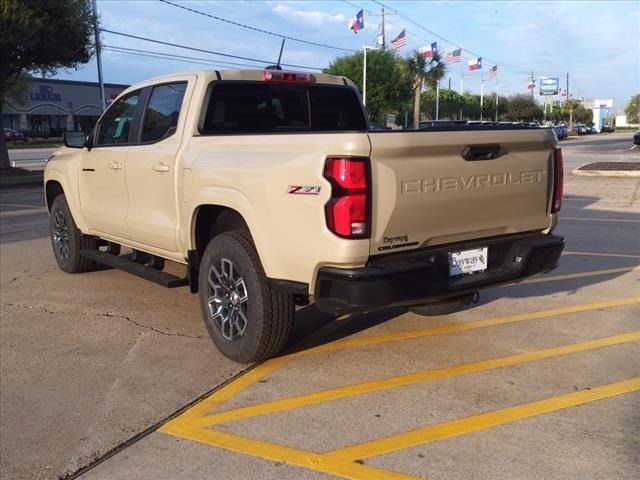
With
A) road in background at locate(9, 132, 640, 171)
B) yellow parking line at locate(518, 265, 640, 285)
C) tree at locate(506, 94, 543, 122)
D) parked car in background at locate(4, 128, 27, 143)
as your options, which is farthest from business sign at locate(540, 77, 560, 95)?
yellow parking line at locate(518, 265, 640, 285)

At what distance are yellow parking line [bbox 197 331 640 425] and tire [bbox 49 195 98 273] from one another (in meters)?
4.00

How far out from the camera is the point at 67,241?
287 inches

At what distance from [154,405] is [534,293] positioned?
394 cm

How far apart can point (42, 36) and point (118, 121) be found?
1553cm

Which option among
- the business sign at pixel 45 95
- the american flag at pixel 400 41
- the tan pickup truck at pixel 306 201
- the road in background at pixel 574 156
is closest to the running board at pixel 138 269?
the tan pickup truck at pixel 306 201

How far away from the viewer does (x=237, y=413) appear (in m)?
3.78

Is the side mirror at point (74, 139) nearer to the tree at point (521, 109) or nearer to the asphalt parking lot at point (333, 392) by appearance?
the asphalt parking lot at point (333, 392)

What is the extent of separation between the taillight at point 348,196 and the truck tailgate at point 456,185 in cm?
7

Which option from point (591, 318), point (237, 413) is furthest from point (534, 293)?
point (237, 413)

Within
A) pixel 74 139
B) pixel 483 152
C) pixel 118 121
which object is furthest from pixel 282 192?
pixel 74 139

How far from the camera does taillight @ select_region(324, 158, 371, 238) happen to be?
353 cm

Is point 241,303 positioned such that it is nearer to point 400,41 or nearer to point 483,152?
point 483,152

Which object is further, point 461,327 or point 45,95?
point 45,95

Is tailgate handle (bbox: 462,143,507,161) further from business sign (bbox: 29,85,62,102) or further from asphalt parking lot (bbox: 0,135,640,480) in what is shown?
business sign (bbox: 29,85,62,102)
